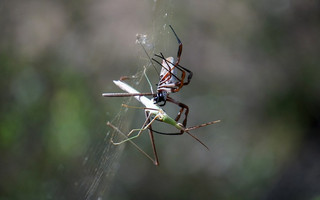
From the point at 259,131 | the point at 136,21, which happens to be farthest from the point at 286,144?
the point at 136,21

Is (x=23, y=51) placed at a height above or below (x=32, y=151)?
above

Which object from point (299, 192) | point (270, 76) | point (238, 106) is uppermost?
point (270, 76)

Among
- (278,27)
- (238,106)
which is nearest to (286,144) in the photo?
(238,106)

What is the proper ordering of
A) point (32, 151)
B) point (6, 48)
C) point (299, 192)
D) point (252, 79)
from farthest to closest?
point (252, 79), point (6, 48), point (32, 151), point (299, 192)

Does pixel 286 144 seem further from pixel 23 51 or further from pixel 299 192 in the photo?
pixel 23 51

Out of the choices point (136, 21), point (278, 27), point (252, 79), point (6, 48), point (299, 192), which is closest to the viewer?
point (299, 192)

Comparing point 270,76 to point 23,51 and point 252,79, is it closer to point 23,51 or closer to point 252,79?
point 252,79

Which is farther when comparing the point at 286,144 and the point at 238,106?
the point at 238,106
